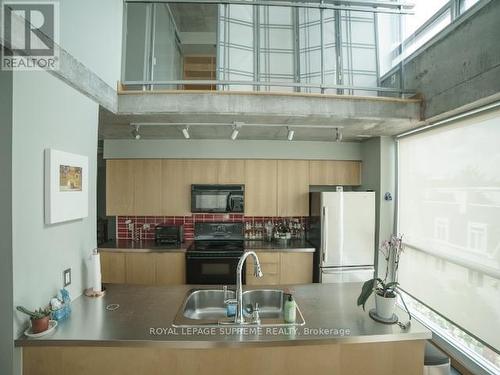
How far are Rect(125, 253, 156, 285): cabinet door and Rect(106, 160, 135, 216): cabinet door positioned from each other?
Answer: 26.1 inches

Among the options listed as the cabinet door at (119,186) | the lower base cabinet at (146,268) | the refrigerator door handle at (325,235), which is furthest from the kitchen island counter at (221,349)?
the cabinet door at (119,186)

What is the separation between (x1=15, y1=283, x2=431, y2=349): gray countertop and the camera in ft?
4.46

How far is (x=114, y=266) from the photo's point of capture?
3398 mm

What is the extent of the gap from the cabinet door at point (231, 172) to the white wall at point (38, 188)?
203cm

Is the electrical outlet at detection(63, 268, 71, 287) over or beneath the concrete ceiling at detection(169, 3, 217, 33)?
beneath

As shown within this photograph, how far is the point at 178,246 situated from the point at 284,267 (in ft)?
4.96

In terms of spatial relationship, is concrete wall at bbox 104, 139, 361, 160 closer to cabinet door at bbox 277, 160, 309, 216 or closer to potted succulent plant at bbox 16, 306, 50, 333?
cabinet door at bbox 277, 160, 309, 216

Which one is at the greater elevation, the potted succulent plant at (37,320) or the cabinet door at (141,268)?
the potted succulent plant at (37,320)

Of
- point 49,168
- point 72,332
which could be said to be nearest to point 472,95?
point 49,168

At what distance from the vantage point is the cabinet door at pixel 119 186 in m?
3.66

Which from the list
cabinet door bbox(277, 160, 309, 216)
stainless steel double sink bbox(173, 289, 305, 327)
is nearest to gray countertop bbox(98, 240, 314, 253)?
cabinet door bbox(277, 160, 309, 216)

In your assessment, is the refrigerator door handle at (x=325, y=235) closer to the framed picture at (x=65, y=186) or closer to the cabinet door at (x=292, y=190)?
the cabinet door at (x=292, y=190)

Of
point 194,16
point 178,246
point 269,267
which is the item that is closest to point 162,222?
point 178,246

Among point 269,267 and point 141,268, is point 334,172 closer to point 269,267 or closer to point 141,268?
point 269,267
